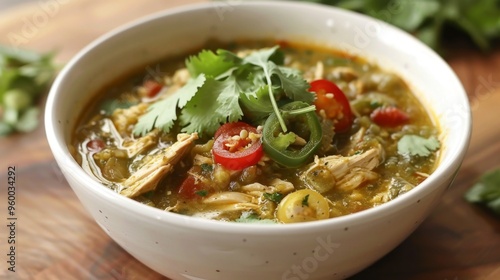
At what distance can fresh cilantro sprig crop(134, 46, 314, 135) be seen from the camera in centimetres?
330

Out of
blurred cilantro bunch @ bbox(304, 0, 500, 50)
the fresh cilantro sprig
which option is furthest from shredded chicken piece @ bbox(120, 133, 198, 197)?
blurred cilantro bunch @ bbox(304, 0, 500, 50)

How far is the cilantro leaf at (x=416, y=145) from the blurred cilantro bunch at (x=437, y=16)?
1.55 metres

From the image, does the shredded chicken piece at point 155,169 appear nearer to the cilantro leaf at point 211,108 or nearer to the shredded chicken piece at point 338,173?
the cilantro leaf at point 211,108

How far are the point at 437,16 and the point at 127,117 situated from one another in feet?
8.52

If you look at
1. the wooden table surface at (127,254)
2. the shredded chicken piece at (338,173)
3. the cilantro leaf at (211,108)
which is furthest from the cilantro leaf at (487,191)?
the cilantro leaf at (211,108)

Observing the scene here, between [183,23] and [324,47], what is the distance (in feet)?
3.09

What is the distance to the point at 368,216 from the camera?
2.61m

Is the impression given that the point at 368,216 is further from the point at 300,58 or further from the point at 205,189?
the point at 300,58

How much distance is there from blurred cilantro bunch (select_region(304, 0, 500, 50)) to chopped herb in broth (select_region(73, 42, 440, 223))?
1.29 metres

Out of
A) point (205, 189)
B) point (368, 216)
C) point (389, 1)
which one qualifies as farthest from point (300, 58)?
point (368, 216)

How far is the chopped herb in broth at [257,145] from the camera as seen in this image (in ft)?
10.2

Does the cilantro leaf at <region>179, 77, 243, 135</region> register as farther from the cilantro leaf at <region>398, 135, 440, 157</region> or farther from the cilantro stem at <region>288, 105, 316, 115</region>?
the cilantro leaf at <region>398, 135, 440, 157</region>

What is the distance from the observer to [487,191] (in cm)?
357

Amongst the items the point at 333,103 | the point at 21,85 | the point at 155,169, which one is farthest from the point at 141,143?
the point at 21,85
